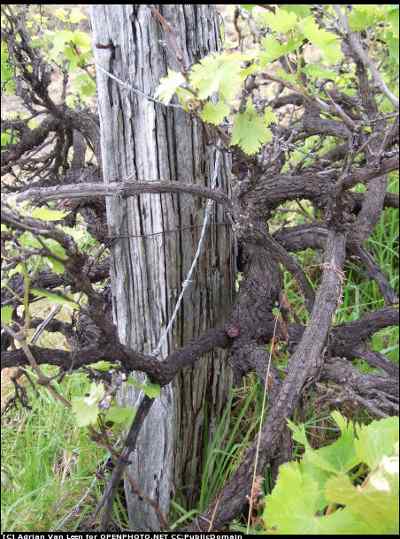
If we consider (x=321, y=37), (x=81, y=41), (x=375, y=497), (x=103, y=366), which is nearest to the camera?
(x=375, y=497)

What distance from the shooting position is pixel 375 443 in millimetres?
947

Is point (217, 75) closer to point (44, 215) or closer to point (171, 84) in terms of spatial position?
point (171, 84)

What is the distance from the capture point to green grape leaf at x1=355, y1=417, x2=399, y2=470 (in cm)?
93

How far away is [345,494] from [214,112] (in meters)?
0.80

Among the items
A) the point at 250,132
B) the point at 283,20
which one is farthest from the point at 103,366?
the point at 283,20

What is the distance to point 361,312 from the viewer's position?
8.57 ft

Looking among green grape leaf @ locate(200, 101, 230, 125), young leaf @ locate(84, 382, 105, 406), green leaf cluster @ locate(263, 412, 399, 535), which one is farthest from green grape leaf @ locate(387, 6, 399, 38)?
young leaf @ locate(84, 382, 105, 406)

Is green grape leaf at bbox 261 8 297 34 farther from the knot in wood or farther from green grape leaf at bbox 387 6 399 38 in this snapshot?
the knot in wood

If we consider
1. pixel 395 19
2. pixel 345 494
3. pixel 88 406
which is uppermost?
pixel 395 19

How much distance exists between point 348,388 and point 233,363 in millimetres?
479

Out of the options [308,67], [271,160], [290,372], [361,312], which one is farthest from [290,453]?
[361,312]

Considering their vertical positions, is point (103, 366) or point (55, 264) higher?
point (55, 264)

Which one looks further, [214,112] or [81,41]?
[81,41]

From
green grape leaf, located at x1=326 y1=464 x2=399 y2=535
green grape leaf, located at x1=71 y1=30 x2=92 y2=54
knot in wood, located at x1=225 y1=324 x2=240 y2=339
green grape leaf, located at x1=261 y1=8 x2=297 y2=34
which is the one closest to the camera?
green grape leaf, located at x1=326 y1=464 x2=399 y2=535
